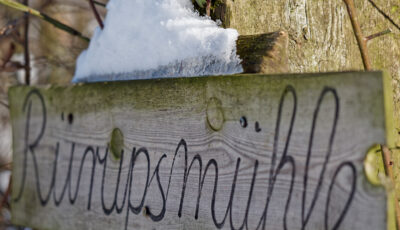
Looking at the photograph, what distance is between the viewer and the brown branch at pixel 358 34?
4.79ft

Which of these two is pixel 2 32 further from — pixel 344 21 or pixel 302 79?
pixel 302 79

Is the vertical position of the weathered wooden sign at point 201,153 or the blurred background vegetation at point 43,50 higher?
the blurred background vegetation at point 43,50

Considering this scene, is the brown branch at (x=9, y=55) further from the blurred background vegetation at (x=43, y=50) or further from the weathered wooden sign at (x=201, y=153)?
the weathered wooden sign at (x=201, y=153)

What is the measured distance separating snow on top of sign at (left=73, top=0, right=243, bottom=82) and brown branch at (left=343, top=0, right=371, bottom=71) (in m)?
0.40

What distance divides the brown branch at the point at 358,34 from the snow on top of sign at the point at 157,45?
0.40 meters

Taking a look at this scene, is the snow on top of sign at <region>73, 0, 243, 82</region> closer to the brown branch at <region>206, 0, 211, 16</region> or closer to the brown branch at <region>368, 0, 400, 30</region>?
the brown branch at <region>206, 0, 211, 16</region>

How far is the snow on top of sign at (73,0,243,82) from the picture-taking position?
131cm

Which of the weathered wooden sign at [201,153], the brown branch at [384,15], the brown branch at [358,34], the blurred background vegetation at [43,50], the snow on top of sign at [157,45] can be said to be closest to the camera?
the weathered wooden sign at [201,153]

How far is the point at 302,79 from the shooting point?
1033mm

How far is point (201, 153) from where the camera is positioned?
125 centimetres

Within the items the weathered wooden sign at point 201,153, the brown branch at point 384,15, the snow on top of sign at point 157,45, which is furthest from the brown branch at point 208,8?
the brown branch at point 384,15

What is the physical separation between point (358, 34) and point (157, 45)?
62 cm

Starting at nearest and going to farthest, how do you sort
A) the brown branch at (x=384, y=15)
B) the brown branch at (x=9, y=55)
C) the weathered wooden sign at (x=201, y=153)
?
1. the weathered wooden sign at (x=201, y=153)
2. the brown branch at (x=384, y=15)
3. the brown branch at (x=9, y=55)

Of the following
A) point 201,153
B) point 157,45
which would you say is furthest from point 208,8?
point 201,153
